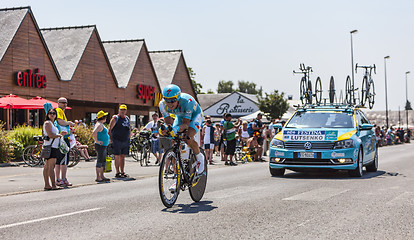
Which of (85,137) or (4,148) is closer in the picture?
(4,148)

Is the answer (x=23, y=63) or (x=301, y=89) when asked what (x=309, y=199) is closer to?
(x=301, y=89)

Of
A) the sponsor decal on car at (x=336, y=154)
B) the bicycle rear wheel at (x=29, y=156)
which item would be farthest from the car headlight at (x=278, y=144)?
the bicycle rear wheel at (x=29, y=156)

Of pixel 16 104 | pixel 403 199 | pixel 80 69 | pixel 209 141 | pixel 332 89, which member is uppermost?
pixel 80 69

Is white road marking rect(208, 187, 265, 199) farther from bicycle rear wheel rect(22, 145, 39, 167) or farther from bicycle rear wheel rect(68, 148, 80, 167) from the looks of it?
bicycle rear wheel rect(22, 145, 39, 167)

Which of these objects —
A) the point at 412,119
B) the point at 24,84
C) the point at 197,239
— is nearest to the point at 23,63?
the point at 24,84

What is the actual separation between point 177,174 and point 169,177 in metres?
0.17

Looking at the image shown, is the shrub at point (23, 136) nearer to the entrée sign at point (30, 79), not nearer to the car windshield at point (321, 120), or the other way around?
the car windshield at point (321, 120)

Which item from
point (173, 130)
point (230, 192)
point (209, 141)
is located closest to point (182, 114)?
point (173, 130)

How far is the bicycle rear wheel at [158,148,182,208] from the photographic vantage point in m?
7.98

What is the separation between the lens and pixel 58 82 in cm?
3891

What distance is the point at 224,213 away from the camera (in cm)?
786

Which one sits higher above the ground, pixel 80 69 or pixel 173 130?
pixel 80 69

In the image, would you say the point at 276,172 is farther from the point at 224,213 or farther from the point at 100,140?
the point at 224,213

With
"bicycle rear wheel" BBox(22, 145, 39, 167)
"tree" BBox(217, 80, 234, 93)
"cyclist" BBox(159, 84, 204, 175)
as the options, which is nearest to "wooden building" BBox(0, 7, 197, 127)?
"bicycle rear wheel" BBox(22, 145, 39, 167)
